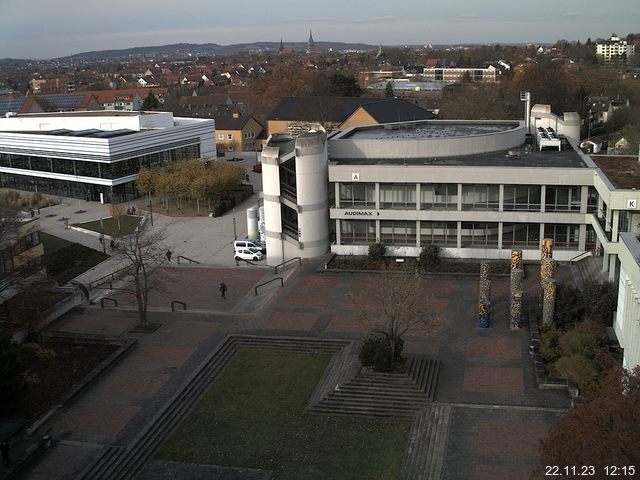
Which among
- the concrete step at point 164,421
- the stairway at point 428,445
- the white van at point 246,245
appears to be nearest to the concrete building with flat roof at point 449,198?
the white van at point 246,245

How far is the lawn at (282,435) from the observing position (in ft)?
72.5

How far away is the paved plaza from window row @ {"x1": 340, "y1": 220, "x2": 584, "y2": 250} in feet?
7.55

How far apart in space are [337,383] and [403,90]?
12912 cm

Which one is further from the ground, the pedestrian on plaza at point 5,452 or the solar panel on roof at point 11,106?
the solar panel on roof at point 11,106

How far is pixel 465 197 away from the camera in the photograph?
132 feet

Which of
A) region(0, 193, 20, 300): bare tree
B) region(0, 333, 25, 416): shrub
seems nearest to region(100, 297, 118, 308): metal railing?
region(0, 193, 20, 300): bare tree

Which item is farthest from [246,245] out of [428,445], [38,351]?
[428,445]

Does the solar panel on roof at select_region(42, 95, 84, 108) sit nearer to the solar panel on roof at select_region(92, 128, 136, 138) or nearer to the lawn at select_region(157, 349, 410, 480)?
the solar panel on roof at select_region(92, 128, 136, 138)

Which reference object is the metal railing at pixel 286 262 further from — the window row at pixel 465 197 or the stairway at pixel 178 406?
the stairway at pixel 178 406

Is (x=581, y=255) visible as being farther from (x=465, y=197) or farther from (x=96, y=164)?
(x=96, y=164)

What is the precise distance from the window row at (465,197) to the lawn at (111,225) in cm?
1967

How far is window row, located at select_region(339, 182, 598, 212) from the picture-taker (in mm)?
39000

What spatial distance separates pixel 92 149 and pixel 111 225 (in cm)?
1179

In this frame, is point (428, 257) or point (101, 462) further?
point (428, 257)
